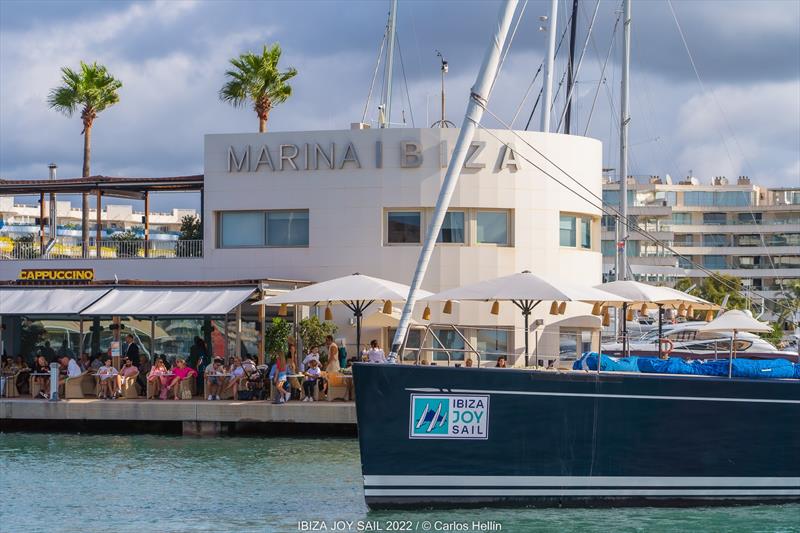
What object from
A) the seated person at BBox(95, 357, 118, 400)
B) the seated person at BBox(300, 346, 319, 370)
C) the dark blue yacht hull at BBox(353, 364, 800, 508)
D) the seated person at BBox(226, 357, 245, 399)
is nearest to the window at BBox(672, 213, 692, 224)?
the seated person at BBox(300, 346, 319, 370)

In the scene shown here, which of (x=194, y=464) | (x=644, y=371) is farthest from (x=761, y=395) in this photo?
(x=194, y=464)

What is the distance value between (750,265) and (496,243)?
85.8 meters

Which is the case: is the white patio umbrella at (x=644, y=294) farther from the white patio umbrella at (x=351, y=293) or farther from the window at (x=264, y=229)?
the window at (x=264, y=229)

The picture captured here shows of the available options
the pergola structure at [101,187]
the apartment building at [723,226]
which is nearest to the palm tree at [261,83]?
the pergola structure at [101,187]

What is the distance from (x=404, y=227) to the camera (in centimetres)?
3416

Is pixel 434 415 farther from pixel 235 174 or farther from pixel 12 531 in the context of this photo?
pixel 235 174

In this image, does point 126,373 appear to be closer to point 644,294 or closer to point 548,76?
point 644,294

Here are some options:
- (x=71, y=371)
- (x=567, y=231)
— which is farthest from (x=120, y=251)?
(x=567, y=231)

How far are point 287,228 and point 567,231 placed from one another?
783cm

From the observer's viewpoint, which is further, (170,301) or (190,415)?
(170,301)

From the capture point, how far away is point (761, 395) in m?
19.5

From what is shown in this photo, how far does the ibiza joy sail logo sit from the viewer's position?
18.6 m

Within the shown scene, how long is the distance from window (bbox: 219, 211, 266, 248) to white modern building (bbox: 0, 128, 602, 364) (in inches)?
1.1

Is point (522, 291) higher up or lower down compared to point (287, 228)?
lower down
